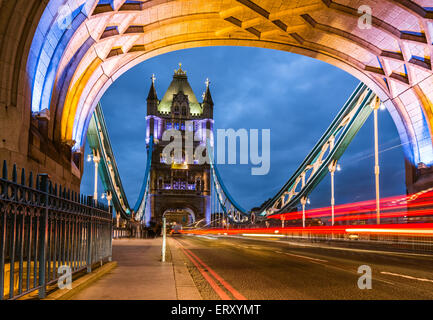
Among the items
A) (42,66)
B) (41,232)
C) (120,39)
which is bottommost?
(41,232)

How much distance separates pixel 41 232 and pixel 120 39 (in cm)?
2036

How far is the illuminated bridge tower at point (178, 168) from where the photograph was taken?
104m

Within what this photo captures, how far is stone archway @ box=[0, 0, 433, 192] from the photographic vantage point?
1547 centimetres

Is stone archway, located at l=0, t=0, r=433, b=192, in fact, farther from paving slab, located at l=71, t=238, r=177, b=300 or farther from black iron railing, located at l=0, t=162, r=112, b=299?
paving slab, located at l=71, t=238, r=177, b=300

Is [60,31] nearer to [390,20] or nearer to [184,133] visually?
[390,20]

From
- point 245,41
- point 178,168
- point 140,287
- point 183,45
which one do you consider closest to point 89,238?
point 140,287

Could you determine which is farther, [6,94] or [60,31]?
[60,31]

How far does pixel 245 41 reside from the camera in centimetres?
2805

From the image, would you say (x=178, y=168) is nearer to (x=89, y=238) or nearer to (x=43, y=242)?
(x=89, y=238)

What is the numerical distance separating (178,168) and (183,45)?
8020 cm

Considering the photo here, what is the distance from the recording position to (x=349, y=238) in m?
29.7

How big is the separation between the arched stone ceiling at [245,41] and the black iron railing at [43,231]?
10.1 m

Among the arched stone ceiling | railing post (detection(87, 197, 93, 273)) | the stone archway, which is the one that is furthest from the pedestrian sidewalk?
the arched stone ceiling
